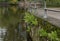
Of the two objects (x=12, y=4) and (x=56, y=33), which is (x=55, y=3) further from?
(x=12, y=4)

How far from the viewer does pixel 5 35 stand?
12.6 m

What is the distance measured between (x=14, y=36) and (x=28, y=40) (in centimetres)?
150

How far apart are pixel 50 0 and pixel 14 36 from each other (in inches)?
358

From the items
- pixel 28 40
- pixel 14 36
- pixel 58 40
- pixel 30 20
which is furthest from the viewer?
pixel 14 36

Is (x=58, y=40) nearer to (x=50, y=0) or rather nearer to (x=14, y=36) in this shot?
(x=14, y=36)

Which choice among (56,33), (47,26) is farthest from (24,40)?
(56,33)

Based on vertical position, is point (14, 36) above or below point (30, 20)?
below

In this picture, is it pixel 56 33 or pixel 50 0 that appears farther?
pixel 50 0

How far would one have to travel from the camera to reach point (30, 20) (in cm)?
1004

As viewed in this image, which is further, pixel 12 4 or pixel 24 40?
pixel 12 4

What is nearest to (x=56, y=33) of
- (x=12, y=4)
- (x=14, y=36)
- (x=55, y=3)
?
(x=14, y=36)

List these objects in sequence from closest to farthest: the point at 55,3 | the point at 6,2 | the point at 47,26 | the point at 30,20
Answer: the point at 47,26 → the point at 30,20 → the point at 55,3 → the point at 6,2

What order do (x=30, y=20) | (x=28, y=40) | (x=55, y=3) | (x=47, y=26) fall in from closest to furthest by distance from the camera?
1. (x=47, y=26)
2. (x=30, y=20)
3. (x=28, y=40)
4. (x=55, y=3)

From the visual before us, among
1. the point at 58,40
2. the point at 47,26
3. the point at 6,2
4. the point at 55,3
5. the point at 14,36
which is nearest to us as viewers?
the point at 58,40
